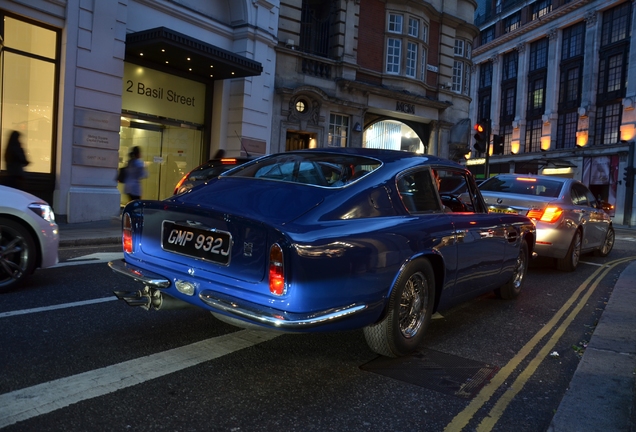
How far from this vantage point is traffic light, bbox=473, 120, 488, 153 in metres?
14.5

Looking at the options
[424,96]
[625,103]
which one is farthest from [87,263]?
[625,103]

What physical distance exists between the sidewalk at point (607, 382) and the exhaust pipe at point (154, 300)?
2476 mm

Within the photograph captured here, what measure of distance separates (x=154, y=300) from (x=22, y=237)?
2536 mm

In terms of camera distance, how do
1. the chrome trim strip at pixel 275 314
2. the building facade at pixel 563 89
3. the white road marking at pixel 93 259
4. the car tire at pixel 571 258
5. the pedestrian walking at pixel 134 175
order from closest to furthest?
1. the chrome trim strip at pixel 275 314
2. the white road marking at pixel 93 259
3. the car tire at pixel 571 258
4. the pedestrian walking at pixel 134 175
5. the building facade at pixel 563 89

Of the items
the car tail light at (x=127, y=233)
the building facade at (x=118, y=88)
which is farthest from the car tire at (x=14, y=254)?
the building facade at (x=118, y=88)

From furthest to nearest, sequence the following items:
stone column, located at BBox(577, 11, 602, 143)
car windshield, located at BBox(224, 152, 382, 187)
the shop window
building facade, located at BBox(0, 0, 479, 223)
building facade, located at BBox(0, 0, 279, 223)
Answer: stone column, located at BBox(577, 11, 602, 143) < building facade, located at BBox(0, 0, 479, 223) < building facade, located at BBox(0, 0, 279, 223) < the shop window < car windshield, located at BBox(224, 152, 382, 187)

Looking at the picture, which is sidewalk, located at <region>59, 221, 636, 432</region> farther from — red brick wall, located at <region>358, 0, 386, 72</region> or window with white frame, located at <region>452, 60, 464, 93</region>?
window with white frame, located at <region>452, 60, 464, 93</region>

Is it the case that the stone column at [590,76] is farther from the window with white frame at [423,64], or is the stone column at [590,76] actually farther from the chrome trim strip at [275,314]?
the chrome trim strip at [275,314]

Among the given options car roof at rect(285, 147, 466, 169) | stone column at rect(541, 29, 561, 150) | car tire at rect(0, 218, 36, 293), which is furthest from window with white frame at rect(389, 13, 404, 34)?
stone column at rect(541, 29, 561, 150)

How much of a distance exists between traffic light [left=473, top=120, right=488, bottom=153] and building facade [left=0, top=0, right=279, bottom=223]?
21.0ft

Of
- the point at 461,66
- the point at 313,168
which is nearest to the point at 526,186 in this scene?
the point at 313,168

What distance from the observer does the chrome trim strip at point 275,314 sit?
3.07 meters

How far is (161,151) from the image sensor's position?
16094mm

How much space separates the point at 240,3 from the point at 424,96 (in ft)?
35.0
